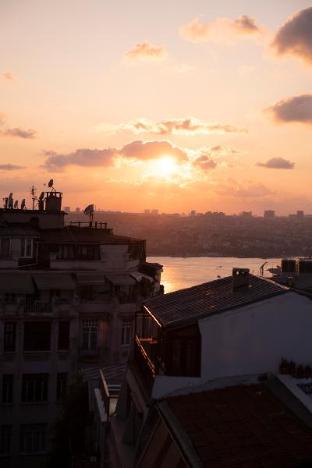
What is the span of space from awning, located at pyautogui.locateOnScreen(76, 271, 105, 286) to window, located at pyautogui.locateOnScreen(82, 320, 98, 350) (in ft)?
8.92

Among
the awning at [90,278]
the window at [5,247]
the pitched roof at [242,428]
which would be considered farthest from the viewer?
the window at [5,247]

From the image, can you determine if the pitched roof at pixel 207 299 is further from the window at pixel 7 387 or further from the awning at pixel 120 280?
the window at pixel 7 387

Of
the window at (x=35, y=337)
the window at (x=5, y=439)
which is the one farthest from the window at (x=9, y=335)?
the window at (x=5, y=439)

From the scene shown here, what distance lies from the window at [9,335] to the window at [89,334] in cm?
422

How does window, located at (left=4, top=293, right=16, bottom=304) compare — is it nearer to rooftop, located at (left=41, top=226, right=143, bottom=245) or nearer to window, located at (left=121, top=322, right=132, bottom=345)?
rooftop, located at (left=41, top=226, right=143, bottom=245)

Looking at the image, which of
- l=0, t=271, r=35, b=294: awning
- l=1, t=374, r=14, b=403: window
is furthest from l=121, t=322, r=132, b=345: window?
l=1, t=374, r=14, b=403: window

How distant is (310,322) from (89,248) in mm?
25061

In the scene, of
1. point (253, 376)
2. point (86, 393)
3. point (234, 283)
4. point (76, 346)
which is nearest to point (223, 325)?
point (253, 376)

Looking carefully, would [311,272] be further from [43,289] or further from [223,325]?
[223,325]

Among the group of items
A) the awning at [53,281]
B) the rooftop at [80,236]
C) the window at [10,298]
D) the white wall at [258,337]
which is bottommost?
the window at [10,298]

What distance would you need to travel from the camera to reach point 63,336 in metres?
35.3

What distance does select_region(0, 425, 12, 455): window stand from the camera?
3412 cm

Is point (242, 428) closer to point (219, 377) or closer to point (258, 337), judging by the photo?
point (219, 377)

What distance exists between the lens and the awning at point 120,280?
123 feet
